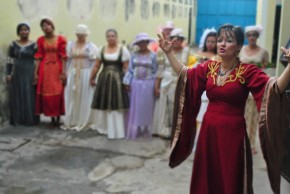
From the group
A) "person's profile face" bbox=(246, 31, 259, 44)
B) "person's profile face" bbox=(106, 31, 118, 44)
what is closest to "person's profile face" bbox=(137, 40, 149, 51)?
"person's profile face" bbox=(106, 31, 118, 44)

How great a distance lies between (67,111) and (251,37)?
10.1ft

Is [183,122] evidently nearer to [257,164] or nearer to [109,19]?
[257,164]

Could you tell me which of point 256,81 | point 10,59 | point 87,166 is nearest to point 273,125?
point 256,81

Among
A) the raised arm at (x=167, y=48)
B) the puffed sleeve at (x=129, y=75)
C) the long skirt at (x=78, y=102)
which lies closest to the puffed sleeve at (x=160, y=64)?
the puffed sleeve at (x=129, y=75)

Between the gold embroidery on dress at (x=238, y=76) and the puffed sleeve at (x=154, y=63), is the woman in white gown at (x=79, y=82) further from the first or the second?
the gold embroidery on dress at (x=238, y=76)

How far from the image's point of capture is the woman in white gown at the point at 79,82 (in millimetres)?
6371

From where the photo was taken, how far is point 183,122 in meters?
3.23

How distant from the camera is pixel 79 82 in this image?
650 centimetres

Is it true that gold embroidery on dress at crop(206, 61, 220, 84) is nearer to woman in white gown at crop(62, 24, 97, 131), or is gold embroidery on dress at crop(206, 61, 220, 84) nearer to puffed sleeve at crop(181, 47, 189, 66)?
puffed sleeve at crop(181, 47, 189, 66)

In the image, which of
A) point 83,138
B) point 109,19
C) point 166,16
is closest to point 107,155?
point 83,138

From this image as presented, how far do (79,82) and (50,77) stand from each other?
460 mm

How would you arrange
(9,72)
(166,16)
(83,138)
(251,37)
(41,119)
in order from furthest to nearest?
1. (166,16)
2. (41,119)
3. (9,72)
4. (83,138)
5. (251,37)

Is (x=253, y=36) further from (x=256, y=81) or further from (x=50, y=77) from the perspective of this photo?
(x=50, y=77)

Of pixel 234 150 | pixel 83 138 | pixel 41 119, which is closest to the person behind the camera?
pixel 234 150
